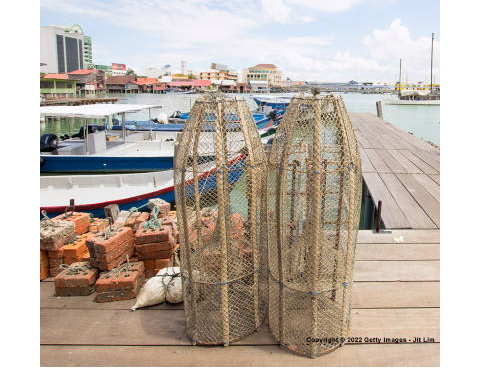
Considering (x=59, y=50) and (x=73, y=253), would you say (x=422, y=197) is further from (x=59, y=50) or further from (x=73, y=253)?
(x=59, y=50)

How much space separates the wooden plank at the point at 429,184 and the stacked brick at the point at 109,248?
5.19 metres

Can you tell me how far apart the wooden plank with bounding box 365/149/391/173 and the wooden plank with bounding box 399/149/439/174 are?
75cm

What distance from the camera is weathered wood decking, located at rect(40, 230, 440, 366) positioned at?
280 cm

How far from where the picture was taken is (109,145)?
43.0ft

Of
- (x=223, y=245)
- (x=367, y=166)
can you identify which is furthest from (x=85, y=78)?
(x=223, y=245)

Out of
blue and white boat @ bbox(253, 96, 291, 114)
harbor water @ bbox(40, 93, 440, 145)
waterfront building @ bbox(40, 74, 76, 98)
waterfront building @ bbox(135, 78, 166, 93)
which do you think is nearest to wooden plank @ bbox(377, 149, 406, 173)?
harbor water @ bbox(40, 93, 440, 145)

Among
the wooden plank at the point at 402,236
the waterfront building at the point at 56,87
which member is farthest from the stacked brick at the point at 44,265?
the waterfront building at the point at 56,87

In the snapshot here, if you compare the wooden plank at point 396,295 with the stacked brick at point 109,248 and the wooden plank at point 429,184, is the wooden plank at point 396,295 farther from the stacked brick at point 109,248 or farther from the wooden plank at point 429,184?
the wooden plank at point 429,184

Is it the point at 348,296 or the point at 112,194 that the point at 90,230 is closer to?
the point at 348,296

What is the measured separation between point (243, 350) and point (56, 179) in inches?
335

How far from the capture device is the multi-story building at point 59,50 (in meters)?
105

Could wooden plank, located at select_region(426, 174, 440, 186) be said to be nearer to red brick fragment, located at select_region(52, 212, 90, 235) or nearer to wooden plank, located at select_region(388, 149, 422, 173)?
wooden plank, located at select_region(388, 149, 422, 173)

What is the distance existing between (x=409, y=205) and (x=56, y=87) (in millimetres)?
56307

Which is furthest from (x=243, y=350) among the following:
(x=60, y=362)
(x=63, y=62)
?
(x=63, y=62)
